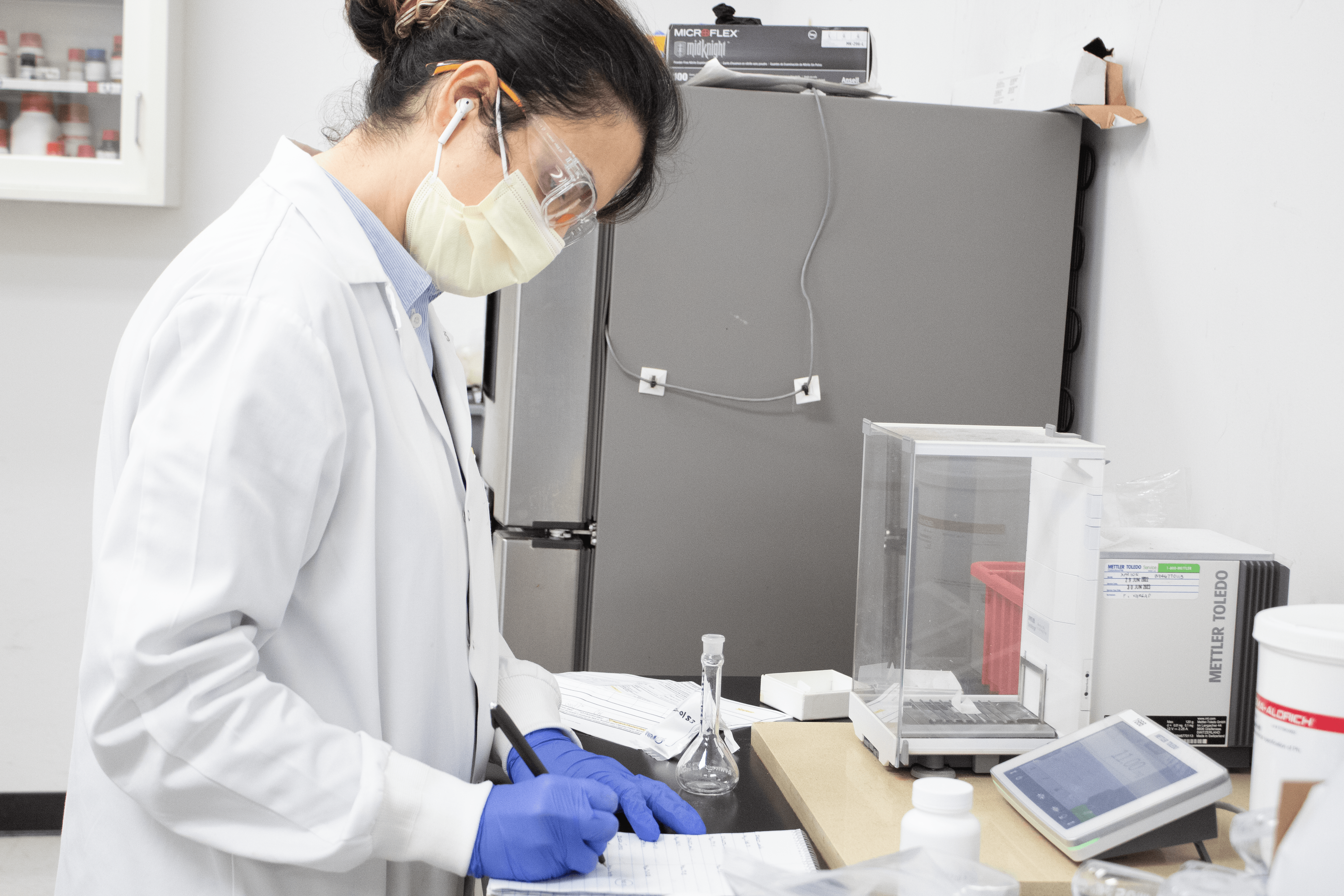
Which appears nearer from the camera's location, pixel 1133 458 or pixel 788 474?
pixel 1133 458

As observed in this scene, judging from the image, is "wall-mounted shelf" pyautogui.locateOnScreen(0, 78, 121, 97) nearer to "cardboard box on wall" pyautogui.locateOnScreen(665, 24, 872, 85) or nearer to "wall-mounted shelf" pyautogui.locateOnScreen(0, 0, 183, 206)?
"wall-mounted shelf" pyautogui.locateOnScreen(0, 0, 183, 206)

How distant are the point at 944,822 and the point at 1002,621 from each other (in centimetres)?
48

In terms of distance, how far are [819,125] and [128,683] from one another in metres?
1.33

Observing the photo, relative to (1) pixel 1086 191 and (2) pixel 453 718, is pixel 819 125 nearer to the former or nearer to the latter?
(1) pixel 1086 191

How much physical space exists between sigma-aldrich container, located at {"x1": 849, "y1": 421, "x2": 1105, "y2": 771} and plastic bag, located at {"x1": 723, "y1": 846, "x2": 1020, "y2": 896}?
15.0 inches

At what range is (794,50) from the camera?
183 centimetres

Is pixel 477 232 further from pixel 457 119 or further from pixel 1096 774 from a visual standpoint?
pixel 1096 774

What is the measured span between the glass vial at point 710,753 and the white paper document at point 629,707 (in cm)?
10

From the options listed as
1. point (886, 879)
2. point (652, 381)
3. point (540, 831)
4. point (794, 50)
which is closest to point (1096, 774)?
point (886, 879)

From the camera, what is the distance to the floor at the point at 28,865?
2529 mm

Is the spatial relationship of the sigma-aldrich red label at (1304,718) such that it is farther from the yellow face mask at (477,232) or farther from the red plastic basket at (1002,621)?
the yellow face mask at (477,232)

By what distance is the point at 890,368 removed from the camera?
5.78ft

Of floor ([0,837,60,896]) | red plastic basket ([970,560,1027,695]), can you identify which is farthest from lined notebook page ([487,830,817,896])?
floor ([0,837,60,896])

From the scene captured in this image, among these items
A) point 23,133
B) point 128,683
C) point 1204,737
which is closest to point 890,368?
point 1204,737
